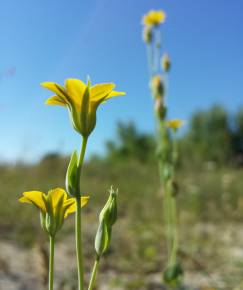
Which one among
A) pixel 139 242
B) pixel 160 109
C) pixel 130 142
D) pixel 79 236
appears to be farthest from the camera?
pixel 130 142

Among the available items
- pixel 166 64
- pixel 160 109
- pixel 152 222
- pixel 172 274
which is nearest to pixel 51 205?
pixel 172 274

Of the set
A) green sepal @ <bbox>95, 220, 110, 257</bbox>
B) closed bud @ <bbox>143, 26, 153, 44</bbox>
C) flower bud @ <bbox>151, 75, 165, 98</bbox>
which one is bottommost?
green sepal @ <bbox>95, 220, 110, 257</bbox>

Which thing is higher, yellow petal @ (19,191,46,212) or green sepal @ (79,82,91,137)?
green sepal @ (79,82,91,137)

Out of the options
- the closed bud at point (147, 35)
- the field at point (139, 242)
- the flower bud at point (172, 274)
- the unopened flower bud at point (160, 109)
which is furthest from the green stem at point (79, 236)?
the closed bud at point (147, 35)

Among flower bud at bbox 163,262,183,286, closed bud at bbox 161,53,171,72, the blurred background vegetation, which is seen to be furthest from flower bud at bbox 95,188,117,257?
closed bud at bbox 161,53,171,72

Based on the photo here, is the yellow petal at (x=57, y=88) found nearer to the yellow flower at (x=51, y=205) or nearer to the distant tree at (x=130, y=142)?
the yellow flower at (x=51, y=205)

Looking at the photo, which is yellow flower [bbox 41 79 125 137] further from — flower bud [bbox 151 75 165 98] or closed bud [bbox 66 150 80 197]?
flower bud [bbox 151 75 165 98]

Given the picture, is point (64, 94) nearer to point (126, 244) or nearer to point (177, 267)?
point (177, 267)

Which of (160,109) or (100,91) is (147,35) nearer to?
(160,109)
